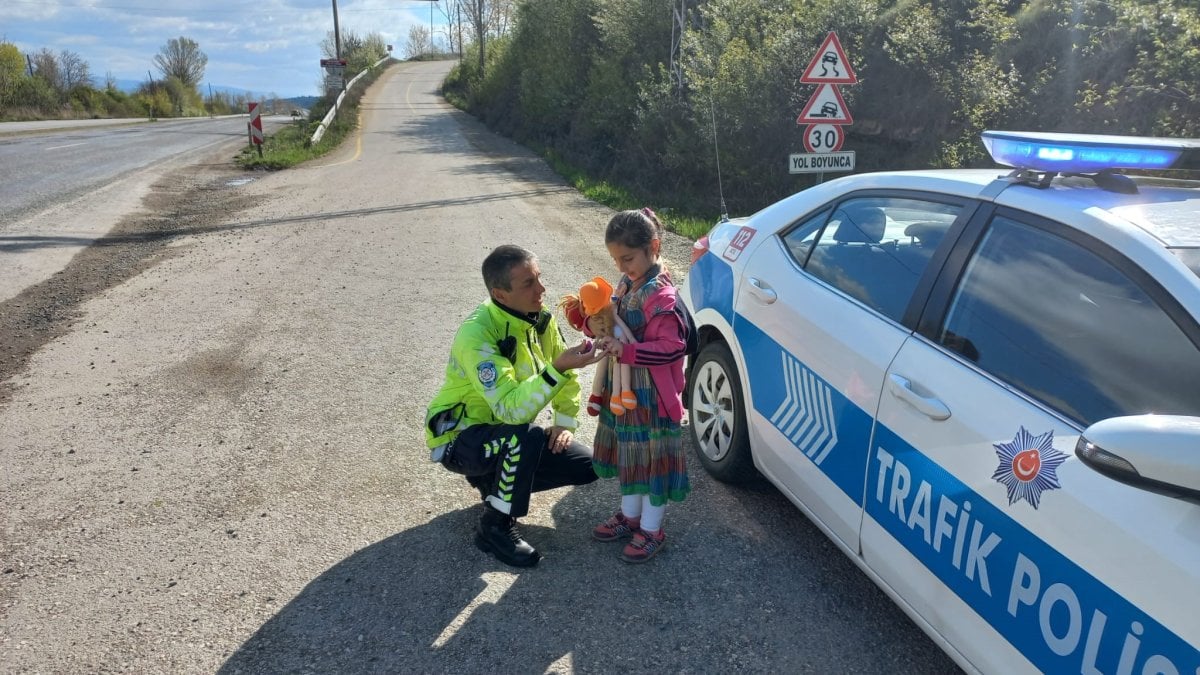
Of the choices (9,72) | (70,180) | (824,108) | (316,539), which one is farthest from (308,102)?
(316,539)

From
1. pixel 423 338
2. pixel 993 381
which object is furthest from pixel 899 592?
pixel 423 338

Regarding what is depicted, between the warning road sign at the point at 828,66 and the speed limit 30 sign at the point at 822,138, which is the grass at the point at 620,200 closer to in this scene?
the speed limit 30 sign at the point at 822,138

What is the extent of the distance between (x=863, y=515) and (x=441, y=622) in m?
1.58

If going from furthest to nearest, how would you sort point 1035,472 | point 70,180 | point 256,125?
1. point 256,125
2. point 70,180
3. point 1035,472

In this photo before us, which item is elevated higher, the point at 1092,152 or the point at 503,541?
the point at 1092,152

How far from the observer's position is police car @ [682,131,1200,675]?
1.74 meters

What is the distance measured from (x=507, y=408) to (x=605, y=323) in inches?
20.4

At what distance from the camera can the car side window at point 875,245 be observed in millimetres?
2785

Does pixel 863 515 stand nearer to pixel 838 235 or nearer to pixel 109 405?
pixel 838 235

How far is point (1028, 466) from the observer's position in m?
2.03

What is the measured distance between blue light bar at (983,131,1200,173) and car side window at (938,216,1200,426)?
0.22m

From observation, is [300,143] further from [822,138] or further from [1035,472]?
[1035,472]

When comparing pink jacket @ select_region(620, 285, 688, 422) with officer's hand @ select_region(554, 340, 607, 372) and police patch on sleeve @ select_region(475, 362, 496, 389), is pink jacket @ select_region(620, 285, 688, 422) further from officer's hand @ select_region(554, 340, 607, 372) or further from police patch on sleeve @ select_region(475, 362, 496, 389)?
police patch on sleeve @ select_region(475, 362, 496, 389)

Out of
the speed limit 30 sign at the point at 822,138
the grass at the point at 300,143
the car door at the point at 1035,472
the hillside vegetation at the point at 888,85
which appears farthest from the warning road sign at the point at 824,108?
the grass at the point at 300,143
